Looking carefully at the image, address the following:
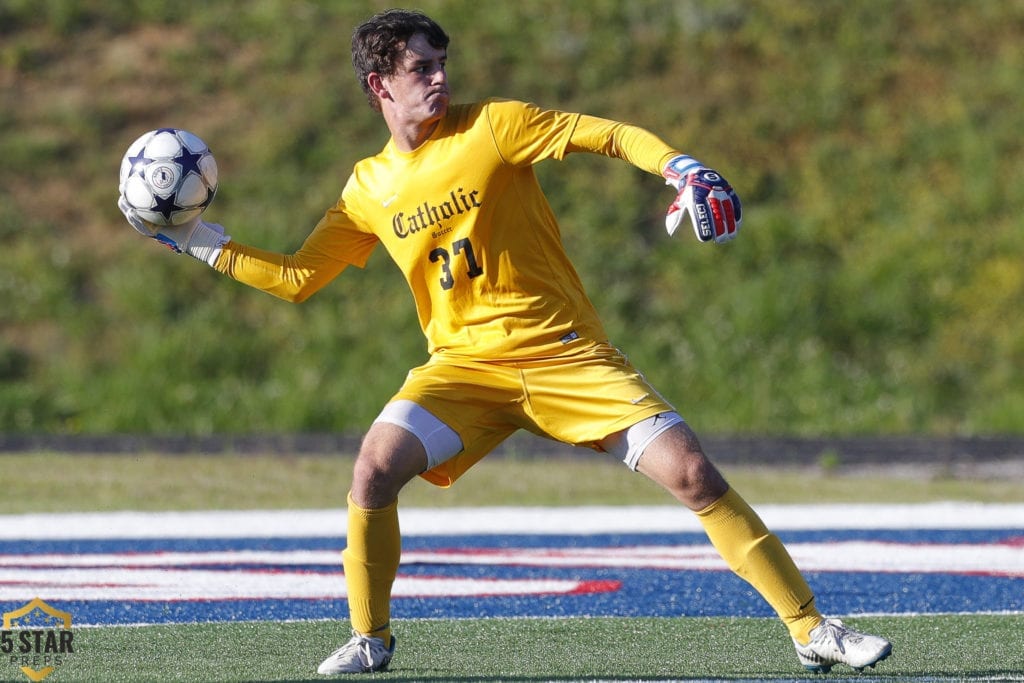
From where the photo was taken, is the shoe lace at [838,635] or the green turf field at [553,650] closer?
the shoe lace at [838,635]

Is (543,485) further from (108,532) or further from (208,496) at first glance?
(108,532)

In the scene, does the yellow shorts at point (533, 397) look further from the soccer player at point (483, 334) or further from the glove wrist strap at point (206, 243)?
the glove wrist strap at point (206, 243)

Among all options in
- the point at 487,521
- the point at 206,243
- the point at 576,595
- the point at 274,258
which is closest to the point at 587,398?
the point at 274,258

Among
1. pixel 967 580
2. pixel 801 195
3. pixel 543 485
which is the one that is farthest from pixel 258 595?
pixel 801 195

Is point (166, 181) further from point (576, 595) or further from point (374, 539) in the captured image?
point (576, 595)

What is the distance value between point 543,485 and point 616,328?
16.0ft

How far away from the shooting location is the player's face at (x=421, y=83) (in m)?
4.76

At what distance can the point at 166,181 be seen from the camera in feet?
16.5

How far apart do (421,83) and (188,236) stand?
40.2 inches

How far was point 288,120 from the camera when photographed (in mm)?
17578

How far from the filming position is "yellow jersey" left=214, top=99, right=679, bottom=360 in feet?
15.4

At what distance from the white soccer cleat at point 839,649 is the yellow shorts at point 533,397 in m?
0.81

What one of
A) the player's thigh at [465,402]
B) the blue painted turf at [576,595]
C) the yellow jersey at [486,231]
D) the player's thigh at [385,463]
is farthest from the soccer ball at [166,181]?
the blue painted turf at [576,595]

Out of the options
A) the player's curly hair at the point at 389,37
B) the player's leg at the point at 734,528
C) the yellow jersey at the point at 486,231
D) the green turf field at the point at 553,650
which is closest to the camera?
the player's leg at the point at 734,528
